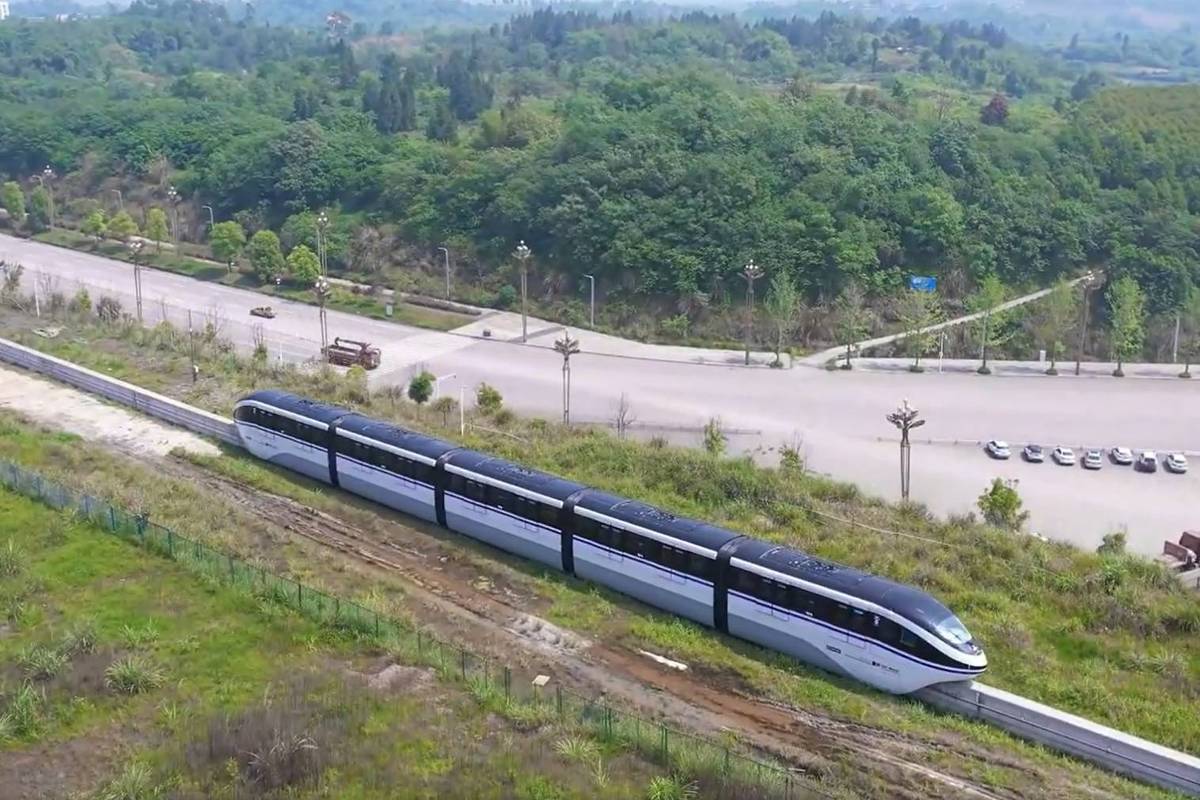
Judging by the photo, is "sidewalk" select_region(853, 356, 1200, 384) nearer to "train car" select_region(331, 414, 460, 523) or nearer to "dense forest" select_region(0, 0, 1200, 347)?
"dense forest" select_region(0, 0, 1200, 347)

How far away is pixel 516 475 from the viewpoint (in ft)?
84.4

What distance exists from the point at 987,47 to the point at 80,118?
10349 cm

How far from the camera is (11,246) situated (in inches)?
2808

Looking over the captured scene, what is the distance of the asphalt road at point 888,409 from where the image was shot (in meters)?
32.9

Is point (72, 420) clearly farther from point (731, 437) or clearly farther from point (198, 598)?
point (731, 437)

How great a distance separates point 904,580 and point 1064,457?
45.5 ft

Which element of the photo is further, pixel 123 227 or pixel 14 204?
pixel 14 204

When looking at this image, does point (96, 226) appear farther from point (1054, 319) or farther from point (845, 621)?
point (845, 621)

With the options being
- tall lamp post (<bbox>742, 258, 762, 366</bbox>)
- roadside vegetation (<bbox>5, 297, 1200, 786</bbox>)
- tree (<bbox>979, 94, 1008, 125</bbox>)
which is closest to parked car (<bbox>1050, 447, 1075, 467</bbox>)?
roadside vegetation (<bbox>5, 297, 1200, 786</bbox>)

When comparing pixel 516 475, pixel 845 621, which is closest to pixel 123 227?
pixel 516 475

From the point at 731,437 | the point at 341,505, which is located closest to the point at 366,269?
the point at 731,437

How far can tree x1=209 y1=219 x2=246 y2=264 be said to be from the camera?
201ft

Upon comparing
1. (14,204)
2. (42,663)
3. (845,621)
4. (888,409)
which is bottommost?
(888,409)

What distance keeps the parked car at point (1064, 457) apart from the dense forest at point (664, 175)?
1695 cm
